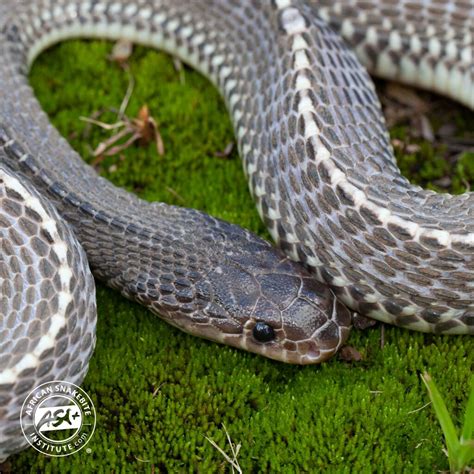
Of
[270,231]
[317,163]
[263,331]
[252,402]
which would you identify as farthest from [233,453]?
[317,163]

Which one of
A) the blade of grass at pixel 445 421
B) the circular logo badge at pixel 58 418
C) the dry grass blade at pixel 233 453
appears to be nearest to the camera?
the blade of grass at pixel 445 421

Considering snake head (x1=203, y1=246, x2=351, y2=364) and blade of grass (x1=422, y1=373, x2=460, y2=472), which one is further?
snake head (x1=203, y1=246, x2=351, y2=364)

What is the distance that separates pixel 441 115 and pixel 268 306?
3.05m

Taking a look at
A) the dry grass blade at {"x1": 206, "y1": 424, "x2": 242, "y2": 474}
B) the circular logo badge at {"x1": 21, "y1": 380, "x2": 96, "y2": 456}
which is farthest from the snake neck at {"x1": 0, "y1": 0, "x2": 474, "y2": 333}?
the circular logo badge at {"x1": 21, "y1": 380, "x2": 96, "y2": 456}

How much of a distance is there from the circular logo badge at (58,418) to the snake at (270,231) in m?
0.07

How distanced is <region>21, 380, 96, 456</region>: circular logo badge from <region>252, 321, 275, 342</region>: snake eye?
1214 millimetres

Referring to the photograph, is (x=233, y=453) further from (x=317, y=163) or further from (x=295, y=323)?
(x=317, y=163)

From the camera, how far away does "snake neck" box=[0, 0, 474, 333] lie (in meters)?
5.65

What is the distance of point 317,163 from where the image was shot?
593 cm

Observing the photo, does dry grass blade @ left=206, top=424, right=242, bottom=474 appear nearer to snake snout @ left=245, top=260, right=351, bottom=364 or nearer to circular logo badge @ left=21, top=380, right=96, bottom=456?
snake snout @ left=245, top=260, right=351, bottom=364

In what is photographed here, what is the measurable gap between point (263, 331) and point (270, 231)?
1.08 meters

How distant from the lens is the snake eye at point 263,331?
572 centimetres

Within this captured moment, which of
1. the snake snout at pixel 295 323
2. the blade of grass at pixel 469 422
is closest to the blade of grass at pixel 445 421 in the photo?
the blade of grass at pixel 469 422

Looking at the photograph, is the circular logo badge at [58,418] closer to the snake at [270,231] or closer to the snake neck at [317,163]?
the snake at [270,231]
